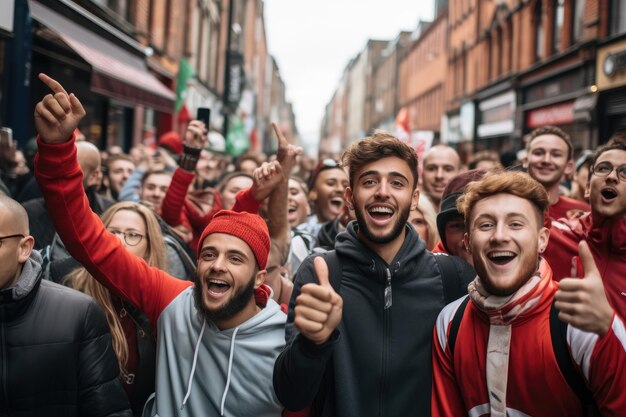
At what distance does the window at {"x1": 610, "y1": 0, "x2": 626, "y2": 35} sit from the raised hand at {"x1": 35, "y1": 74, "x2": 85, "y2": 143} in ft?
52.7

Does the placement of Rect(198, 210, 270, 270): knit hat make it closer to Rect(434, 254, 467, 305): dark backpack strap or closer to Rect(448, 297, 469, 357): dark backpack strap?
Rect(434, 254, 467, 305): dark backpack strap

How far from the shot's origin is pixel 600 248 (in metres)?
3.73

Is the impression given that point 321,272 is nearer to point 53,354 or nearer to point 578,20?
point 53,354

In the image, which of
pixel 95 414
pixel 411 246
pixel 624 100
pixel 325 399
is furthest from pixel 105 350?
pixel 624 100

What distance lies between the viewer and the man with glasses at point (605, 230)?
3.54m

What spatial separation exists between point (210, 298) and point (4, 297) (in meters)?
0.81

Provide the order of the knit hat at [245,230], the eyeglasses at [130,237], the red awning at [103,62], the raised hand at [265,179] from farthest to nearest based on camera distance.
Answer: the red awning at [103,62], the raised hand at [265,179], the eyeglasses at [130,237], the knit hat at [245,230]

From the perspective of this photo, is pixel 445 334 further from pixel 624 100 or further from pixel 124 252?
pixel 624 100

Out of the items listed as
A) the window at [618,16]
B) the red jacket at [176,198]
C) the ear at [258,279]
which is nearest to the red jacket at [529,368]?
the ear at [258,279]

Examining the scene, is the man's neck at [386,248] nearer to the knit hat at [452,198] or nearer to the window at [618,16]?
the knit hat at [452,198]

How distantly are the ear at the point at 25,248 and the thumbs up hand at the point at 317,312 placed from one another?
1.13m

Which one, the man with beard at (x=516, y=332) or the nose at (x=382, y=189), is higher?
the nose at (x=382, y=189)

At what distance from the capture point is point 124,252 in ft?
10.3

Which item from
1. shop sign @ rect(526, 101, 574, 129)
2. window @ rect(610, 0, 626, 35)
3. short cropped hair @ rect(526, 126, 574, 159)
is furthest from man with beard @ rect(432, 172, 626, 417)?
shop sign @ rect(526, 101, 574, 129)
